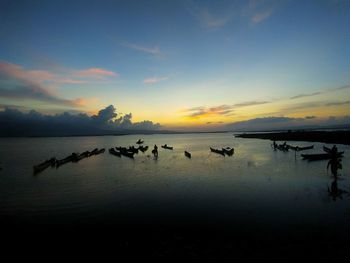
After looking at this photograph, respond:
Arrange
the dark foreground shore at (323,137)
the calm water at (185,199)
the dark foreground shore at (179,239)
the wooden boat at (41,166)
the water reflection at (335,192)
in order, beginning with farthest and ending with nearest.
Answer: the dark foreground shore at (323,137) → the wooden boat at (41,166) → the water reflection at (335,192) → the calm water at (185,199) → the dark foreground shore at (179,239)

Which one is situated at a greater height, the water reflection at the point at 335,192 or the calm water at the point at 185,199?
the water reflection at the point at 335,192

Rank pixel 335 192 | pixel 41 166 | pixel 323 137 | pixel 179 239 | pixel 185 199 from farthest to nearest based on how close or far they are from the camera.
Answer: pixel 323 137 → pixel 41 166 → pixel 335 192 → pixel 185 199 → pixel 179 239

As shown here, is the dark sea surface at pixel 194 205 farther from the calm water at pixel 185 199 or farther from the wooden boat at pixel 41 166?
the wooden boat at pixel 41 166

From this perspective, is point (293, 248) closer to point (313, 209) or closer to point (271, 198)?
point (313, 209)

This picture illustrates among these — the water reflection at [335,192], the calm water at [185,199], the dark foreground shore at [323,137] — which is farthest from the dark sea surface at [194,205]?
the dark foreground shore at [323,137]

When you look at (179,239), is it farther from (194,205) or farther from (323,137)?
(323,137)

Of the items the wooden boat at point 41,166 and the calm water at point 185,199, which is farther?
the wooden boat at point 41,166

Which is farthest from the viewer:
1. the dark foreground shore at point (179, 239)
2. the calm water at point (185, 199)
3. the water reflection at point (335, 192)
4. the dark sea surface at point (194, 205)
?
the water reflection at point (335, 192)

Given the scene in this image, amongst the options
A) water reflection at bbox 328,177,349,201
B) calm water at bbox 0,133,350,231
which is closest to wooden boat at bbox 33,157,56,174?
calm water at bbox 0,133,350,231

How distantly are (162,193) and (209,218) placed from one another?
7017mm

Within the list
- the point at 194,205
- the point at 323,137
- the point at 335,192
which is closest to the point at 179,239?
the point at 194,205

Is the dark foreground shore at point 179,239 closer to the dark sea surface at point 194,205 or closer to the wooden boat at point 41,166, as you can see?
the dark sea surface at point 194,205

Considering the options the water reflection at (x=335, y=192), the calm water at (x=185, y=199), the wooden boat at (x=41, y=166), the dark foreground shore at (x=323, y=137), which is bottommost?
the calm water at (x=185, y=199)

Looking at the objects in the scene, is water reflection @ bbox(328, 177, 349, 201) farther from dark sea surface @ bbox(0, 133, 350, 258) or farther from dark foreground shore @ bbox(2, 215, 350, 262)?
dark foreground shore @ bbox(2, 215, 350, 262)
